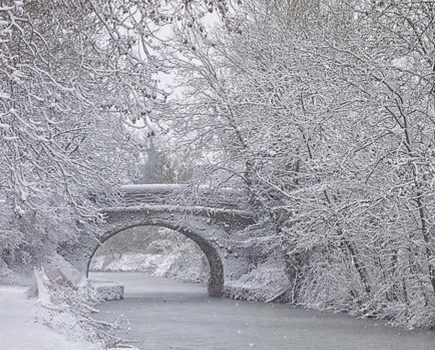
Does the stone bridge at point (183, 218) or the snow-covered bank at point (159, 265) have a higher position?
the stone bridge at point (183, 218)

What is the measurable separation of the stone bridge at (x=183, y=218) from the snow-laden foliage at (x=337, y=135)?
6.76 feet

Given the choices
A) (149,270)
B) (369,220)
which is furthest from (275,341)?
(149,270)

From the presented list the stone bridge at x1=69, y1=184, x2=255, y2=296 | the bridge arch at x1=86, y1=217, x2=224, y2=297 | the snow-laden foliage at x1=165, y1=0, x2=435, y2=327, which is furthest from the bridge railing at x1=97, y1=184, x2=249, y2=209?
the snow-laden foliage at x1=165, y1=0, x2=435, y2=327

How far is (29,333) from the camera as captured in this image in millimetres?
8695

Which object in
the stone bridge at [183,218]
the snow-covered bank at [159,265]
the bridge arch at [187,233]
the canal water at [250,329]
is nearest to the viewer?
the canal water at [250,329]

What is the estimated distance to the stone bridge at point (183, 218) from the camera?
2498 cm

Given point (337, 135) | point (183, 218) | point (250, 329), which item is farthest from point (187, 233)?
point (337, 135)

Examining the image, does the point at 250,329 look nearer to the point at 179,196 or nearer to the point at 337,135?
the point at 337,135

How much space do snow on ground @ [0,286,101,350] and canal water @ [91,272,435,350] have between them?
1.74 meters

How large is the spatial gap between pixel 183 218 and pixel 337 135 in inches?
475

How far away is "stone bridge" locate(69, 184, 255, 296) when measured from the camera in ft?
82.0

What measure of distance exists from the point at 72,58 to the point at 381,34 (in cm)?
495

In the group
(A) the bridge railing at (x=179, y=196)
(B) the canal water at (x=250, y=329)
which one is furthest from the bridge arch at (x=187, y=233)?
(B) the canal water at (x=250, y=329)

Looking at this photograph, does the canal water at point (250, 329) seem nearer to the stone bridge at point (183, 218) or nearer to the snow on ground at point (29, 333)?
the snow on ground at point (29, 333)
